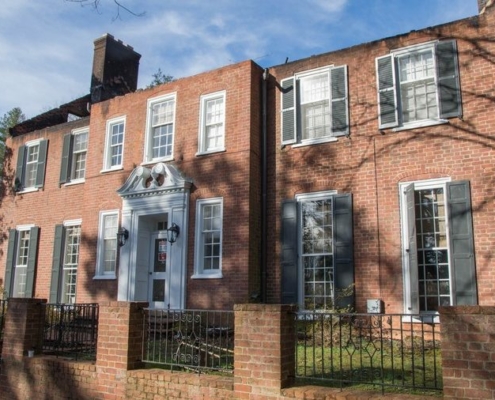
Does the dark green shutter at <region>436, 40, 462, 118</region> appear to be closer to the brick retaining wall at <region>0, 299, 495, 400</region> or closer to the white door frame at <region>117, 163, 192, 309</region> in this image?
the white door frame at <region>117, 163, 192, 309</region>

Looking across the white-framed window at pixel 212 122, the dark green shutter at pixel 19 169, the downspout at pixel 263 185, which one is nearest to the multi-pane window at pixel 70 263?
the dark green shutter at pixel 19 169

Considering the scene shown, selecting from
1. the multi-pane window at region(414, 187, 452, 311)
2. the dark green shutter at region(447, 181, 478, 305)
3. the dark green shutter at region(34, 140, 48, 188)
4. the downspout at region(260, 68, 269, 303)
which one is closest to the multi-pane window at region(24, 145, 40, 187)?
the dark green shutter at region(34, 140, 48, 188)

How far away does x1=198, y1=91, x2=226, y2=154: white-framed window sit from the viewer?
13.1m

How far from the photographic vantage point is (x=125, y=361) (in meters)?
6.89

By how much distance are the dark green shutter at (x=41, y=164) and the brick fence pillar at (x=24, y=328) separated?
9.45 meters

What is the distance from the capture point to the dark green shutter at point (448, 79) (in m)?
10.4

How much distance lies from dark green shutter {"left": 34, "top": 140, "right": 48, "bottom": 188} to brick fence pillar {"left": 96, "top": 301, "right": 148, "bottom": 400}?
1131 centimetres

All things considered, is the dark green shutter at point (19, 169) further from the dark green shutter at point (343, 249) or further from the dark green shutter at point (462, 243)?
the dark green shutter at point (462, 243)

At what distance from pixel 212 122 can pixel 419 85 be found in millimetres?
5168

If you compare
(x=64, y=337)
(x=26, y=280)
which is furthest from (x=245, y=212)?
(x=26, y=280)

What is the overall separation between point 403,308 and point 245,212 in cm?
412

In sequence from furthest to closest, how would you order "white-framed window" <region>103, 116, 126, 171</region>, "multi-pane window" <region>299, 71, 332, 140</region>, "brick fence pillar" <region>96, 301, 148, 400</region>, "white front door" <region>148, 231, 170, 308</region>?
"white-framed window" <region>103, 116, 126, 171</region> < "white front door" <region>148, 231, 170, 308</region> < "multi-pane window" <region>299, 71, 332, 140</region> < "brick fence pillar" <region>96, 301, 148, 400</region>

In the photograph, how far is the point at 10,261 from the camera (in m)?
17.0

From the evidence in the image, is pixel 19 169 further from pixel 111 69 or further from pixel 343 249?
pixel 343 249
